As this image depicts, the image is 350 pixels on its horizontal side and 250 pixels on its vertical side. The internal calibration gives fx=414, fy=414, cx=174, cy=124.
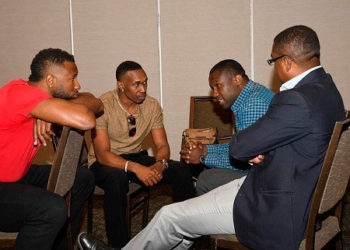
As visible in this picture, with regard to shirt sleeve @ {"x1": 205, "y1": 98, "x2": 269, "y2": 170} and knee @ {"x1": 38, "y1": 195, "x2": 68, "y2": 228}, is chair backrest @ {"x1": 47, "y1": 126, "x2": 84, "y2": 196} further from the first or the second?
shirt sleeve @ {"x1": 205, "y1": 98, "x2": 269, "y2": 170}

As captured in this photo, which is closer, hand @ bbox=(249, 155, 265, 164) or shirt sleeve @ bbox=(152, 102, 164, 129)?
hand @ bbox=(249, 155, 265, 164)

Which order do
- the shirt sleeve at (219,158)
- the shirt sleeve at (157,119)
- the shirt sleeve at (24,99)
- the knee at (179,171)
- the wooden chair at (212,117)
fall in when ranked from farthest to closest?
the wooden chair at (212,117)
the shirt sleeve at (157,119)
the knee at (179,171)
the shirt sleeve at (219,158)
the shirt sleeve at (24,99)

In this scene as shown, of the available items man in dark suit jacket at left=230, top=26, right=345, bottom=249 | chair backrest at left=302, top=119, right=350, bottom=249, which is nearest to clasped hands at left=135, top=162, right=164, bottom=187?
man in dark suit jacket at left=230, top=26, right=345, bottom=249

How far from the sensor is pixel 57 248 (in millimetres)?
2574

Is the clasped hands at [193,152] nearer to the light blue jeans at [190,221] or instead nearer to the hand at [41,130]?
the light blue jeans at [190,221]

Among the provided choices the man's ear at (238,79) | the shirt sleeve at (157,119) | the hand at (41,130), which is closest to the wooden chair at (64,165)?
the hand at (41,130)

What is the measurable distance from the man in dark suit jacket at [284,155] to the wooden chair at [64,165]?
0.64m

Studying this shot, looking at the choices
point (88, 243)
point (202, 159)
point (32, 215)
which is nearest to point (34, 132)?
point (32, 215)

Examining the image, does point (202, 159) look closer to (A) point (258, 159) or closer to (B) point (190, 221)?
(B) point (190, 221)

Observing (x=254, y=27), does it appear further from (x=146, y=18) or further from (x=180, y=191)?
(x=180, y=191)

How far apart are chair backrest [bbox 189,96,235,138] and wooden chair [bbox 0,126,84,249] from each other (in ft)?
5.33

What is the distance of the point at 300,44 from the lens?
189 centimetres

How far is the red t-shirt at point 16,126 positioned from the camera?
210 cm

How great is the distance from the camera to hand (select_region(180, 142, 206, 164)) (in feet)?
8.96
